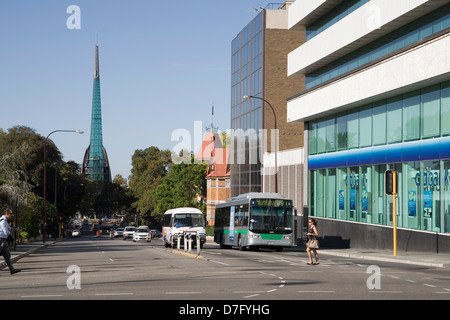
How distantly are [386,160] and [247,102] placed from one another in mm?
36545

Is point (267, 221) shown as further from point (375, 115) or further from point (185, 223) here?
point (185, 223)

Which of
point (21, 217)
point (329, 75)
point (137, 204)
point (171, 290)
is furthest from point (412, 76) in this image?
point (137, 204)

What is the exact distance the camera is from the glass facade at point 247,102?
7175 centimetres

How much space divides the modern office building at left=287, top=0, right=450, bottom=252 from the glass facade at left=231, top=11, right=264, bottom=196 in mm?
14638

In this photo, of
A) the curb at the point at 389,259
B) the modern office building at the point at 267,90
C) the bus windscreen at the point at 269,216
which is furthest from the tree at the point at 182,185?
the bus windscreen at the point at 269,216

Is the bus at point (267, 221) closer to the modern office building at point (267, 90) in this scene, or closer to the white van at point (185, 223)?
the white van at point (185, 223)

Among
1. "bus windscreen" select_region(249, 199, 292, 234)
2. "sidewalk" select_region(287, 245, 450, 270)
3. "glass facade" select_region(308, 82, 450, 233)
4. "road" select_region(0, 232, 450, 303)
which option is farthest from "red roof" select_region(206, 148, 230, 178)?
"road" select_region(0, 232, 450, 303)

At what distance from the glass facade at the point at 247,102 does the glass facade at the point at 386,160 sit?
18.3 meters

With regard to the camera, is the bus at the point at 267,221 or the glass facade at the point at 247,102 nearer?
the bus at the point at 267,221

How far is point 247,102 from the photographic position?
75812 mm

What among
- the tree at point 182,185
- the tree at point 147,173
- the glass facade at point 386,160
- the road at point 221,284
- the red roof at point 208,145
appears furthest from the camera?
the tree at point 147,173

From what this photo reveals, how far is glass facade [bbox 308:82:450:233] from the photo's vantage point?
3450 cm

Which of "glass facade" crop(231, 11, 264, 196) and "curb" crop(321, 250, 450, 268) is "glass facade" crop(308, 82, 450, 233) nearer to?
"curb" crop(321, 250, 450, 268)
